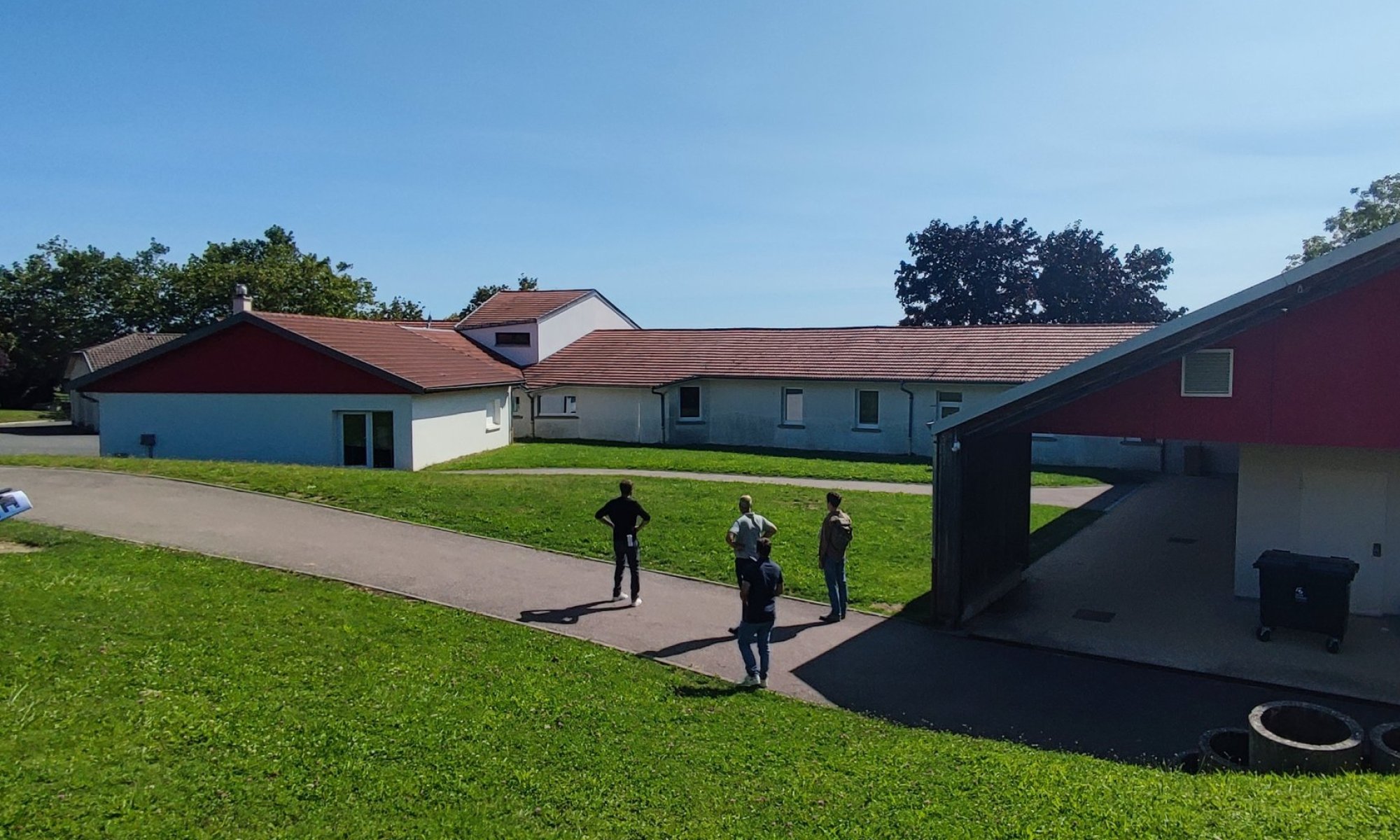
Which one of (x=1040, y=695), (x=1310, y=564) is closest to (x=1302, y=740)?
(x=1040, y=695)

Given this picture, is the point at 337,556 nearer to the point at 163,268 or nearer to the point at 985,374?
the point at 985,374

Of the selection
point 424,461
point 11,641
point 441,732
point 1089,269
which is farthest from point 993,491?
point 1089,269

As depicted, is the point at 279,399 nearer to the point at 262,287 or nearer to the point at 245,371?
the point at 245,371

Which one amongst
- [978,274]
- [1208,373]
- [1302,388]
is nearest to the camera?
[1302,388]

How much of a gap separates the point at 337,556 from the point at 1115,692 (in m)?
10.8

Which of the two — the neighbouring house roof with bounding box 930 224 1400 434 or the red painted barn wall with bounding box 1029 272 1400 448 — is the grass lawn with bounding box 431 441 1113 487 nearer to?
the neighbouring house roof with bounding box 930 224 1400 434

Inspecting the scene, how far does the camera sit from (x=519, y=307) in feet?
127

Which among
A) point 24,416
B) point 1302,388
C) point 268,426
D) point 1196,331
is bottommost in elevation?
point 24,416

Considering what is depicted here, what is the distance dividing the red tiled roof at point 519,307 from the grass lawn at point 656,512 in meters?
14.5

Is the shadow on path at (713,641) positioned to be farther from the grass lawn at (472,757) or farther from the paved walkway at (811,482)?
the paved walkway at (811,482)

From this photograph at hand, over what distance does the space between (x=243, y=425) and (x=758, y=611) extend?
2174cm

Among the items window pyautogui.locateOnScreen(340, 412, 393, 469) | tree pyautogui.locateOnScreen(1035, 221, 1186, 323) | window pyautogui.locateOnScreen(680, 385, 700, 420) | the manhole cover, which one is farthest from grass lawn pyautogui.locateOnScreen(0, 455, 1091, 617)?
tree pyautogui.locateOnScreen(1035, 221, 1186, 323)

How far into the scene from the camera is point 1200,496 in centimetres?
2362

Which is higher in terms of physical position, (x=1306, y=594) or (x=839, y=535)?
(x=839, y=535)
